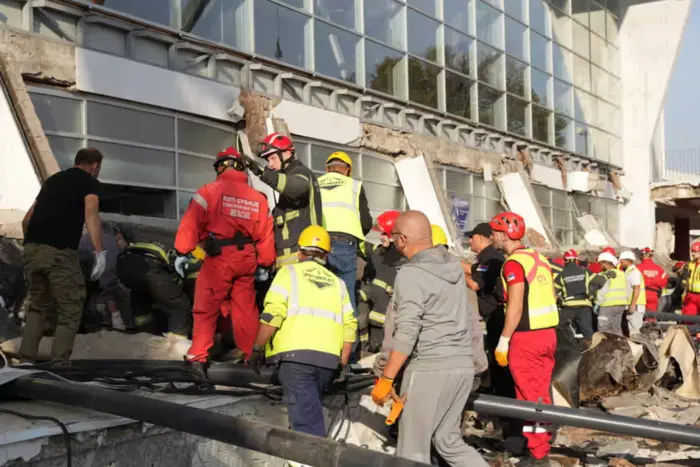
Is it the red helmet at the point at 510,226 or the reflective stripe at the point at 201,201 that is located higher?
the reflective stripe at the point at 201,201

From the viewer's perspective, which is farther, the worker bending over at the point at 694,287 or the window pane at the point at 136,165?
the worker bending over at the point at 694,287

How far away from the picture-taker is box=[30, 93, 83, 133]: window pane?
367 inches

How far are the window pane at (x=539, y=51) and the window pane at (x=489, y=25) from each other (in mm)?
1999

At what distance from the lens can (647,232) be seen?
2766cm

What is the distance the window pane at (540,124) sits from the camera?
22.1m

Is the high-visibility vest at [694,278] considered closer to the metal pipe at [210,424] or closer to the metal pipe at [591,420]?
the metal pipe at [591,420]

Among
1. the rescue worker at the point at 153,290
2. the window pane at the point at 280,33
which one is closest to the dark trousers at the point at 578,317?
the rescue worker at the point at 153,290

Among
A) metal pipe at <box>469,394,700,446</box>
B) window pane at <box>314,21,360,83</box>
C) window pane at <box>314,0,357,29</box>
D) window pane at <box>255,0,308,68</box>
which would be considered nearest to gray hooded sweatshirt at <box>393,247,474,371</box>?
metal pipe at <box>469,394,700,446</box>

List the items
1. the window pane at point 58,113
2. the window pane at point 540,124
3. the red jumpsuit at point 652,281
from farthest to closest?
the window pane at point 540,124
the red jumpsuit at point 652,281
the window pane at point 58,113

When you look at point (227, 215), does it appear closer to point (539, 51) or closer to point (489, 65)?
point (489, 65)

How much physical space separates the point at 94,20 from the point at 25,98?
173 cm

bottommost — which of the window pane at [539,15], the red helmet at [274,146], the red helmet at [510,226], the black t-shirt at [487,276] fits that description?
the black t-shirt at [487,276]

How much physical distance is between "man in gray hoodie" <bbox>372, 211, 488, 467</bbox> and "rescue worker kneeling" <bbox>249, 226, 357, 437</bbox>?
1.76ft

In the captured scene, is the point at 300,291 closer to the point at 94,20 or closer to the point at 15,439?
the point at 15,439
